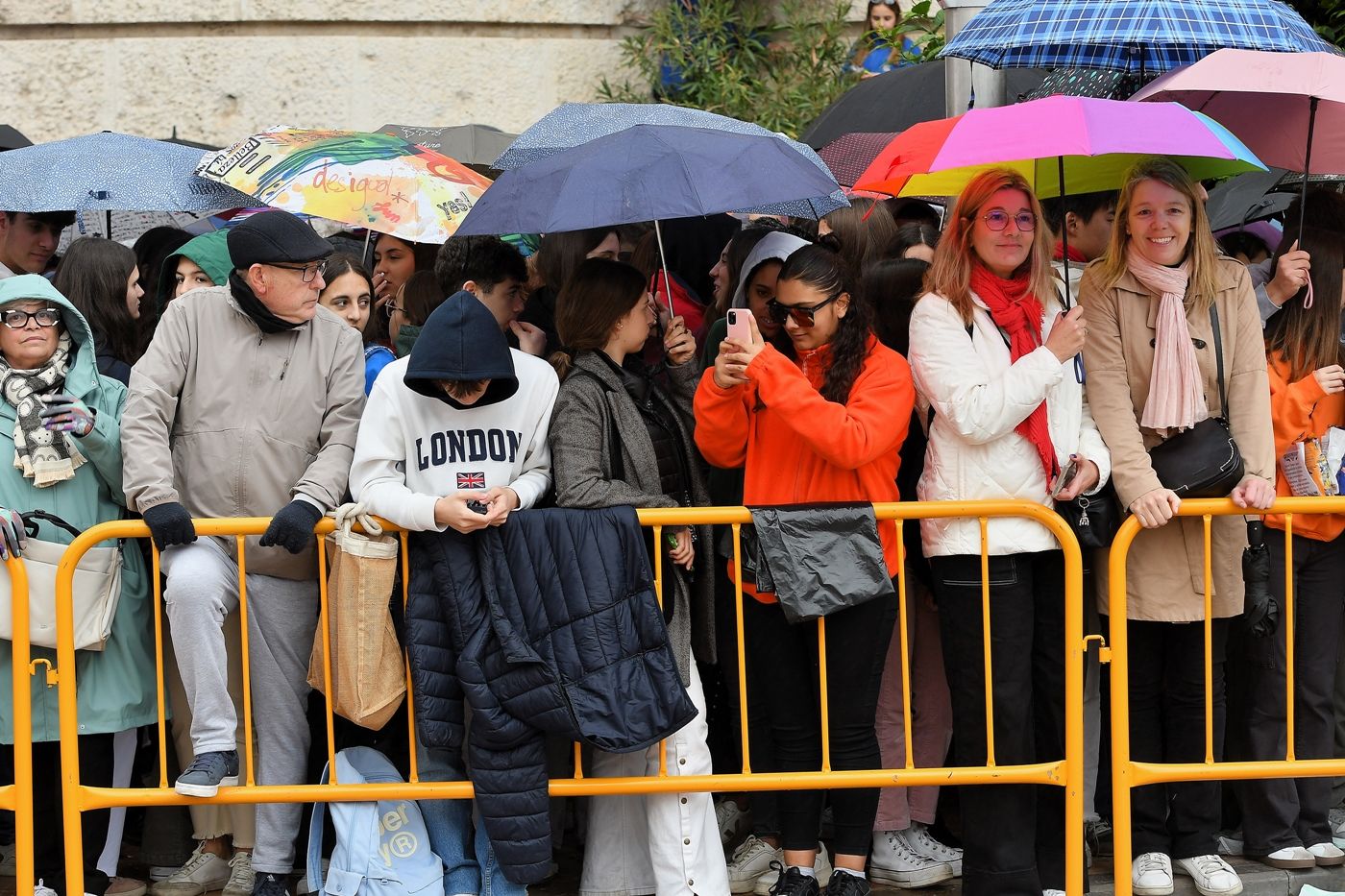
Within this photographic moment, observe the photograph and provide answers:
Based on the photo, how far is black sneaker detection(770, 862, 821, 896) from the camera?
4953 mm

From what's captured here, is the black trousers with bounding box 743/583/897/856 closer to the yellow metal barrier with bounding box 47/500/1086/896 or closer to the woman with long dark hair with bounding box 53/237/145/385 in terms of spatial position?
the yellow metal barrier with bounding box 47/500/1086/896

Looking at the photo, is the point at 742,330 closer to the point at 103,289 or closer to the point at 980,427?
the point at 980,427

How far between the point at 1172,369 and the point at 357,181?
282 cm

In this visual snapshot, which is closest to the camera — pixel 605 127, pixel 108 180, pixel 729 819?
pixel 605 127

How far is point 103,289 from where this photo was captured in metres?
5.84

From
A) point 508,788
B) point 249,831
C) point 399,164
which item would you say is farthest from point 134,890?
point 399,164

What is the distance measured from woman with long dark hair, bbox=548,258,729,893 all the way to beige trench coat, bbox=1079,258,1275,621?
A: 1.32m

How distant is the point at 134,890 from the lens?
5.23 metres

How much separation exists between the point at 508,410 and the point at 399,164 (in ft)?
4.21

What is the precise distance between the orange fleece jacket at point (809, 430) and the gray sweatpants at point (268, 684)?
1402 mm

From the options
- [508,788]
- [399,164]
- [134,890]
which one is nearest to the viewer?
[508,788]

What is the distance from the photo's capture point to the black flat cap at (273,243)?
4.97 m

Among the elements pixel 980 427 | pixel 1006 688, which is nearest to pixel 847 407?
pixel 980 427

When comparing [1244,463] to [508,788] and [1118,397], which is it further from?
[508,788]
